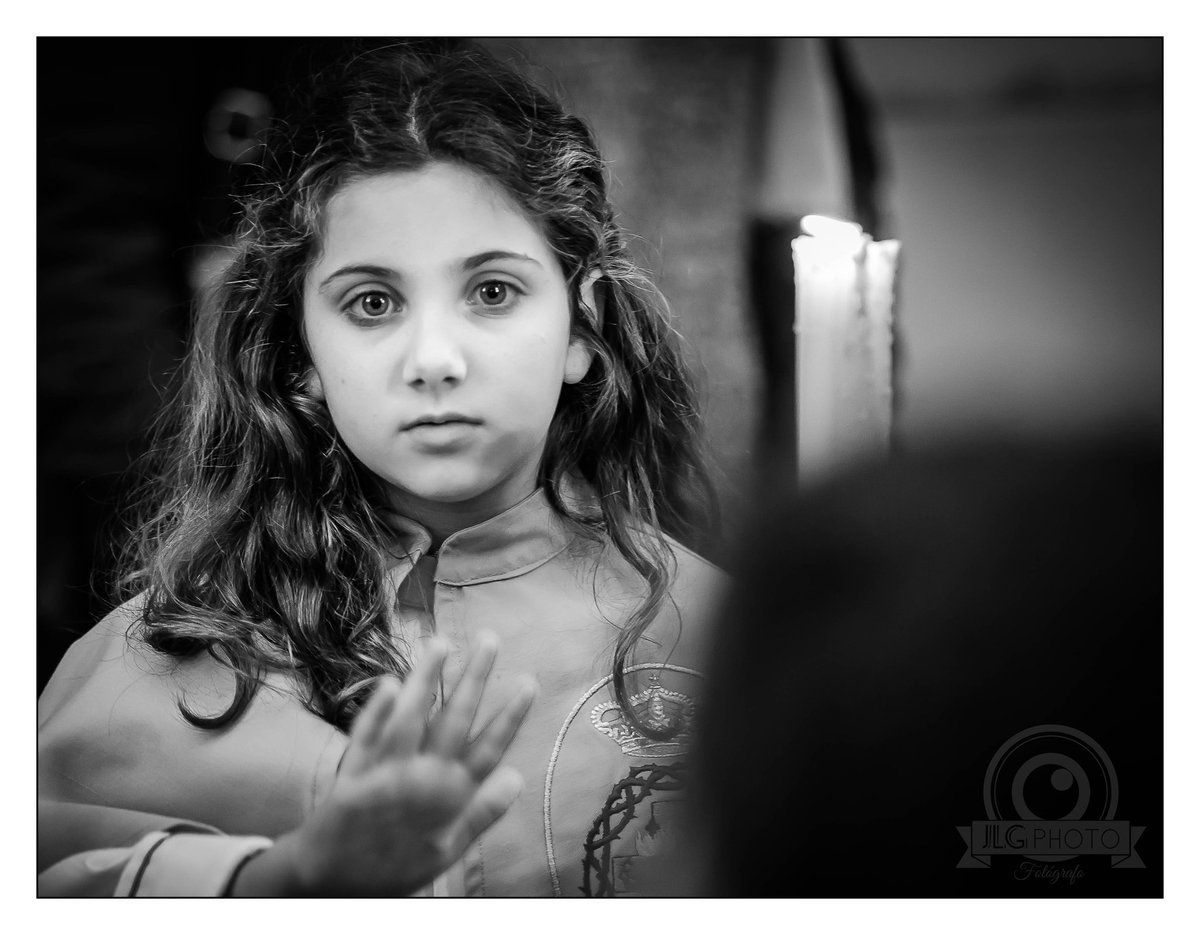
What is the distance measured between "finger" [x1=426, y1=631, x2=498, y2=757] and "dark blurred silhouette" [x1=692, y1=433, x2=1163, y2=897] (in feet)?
1.72

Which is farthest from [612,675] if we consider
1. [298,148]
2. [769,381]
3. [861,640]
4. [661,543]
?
[298,148]

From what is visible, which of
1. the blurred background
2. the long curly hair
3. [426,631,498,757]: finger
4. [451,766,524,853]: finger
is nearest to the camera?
[426,631,498,757]: finger

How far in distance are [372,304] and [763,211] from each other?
83 cm

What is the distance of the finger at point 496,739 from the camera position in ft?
7.86

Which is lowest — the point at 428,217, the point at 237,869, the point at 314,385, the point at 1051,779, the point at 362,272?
the point at 237,869

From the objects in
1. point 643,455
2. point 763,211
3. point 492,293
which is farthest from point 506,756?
point 763,211

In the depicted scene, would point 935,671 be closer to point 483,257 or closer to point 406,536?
point 406,536

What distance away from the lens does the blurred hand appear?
2398 mm

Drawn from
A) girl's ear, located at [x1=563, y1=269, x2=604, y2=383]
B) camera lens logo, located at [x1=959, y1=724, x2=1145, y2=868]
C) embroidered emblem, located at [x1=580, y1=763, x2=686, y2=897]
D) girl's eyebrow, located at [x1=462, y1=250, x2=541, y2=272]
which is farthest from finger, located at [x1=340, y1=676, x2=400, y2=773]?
camera lens logo, located at [x1=959, y1=724, x2=1145, y2=868]

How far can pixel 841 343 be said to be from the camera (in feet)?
8.87

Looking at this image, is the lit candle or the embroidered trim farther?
the lit candle

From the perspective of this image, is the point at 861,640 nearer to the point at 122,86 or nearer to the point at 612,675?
the point at 612,675

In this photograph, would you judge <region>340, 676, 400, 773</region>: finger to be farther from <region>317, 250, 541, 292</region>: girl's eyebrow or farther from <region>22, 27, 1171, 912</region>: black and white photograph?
<region>317, 250, 541, 292</region>: girl's eyebrow

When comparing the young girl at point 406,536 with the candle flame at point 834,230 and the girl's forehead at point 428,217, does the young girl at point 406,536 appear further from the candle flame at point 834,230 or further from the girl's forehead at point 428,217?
the candle flame at point 834,230
